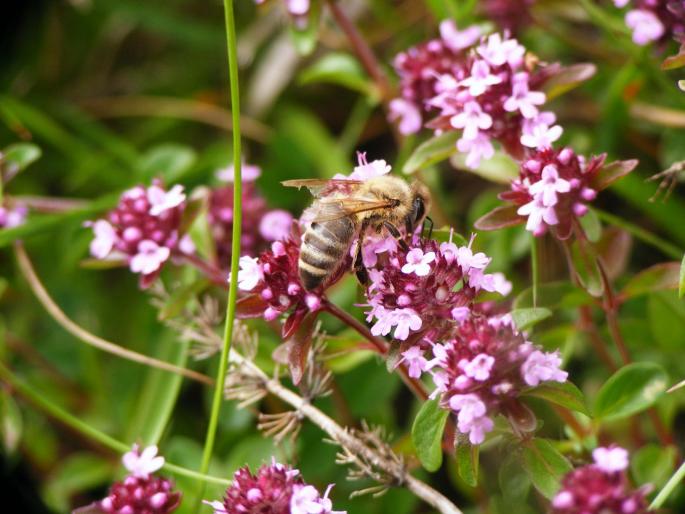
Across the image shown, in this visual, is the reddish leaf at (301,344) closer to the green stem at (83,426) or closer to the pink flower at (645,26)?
the green stem at (83,426)

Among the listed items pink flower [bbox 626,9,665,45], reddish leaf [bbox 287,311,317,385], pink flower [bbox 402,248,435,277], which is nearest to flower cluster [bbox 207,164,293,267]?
reddish leaf [bbox 287,311,317,385]

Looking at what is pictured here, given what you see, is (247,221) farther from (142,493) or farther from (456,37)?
(142,493)

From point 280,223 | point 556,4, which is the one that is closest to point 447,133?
point 280,223

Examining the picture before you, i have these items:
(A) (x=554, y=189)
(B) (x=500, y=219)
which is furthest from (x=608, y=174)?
(B) (x=500, y=219)

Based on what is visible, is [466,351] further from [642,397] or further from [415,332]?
[642,397]

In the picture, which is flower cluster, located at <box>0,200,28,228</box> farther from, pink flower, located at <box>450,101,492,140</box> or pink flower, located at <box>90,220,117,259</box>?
pink flower, located at <box>450,101,492,140</box>
